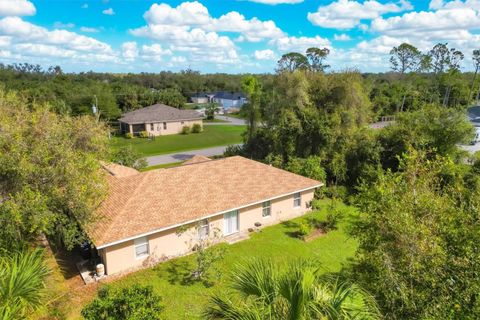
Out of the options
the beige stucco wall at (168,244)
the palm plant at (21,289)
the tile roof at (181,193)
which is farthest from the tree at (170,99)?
the palm plant at (21,289)

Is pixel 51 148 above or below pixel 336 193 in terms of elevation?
above

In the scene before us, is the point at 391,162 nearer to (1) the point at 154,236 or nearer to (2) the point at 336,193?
(2) the point at 336,193

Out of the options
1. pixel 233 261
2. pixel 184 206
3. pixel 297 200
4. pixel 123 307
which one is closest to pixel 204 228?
pixel 184 206

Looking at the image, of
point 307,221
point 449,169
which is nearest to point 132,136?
point 307,221

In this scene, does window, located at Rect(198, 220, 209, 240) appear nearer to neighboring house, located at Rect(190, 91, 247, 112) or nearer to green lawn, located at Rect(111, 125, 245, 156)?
green lawn, located at Rect(111, 125, 245, 156)

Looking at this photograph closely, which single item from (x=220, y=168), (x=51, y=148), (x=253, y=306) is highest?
(x=51, y=148)

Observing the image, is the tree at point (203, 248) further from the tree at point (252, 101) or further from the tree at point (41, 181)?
the tree at point (252, 101)

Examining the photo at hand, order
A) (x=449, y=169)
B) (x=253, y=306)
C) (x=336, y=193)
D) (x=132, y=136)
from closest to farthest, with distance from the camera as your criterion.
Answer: (x=253, y=306), (x=449, y=169), (x=336, y=193), (x=132, y=136)

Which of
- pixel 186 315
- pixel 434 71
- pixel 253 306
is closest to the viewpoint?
pixel 253 306
